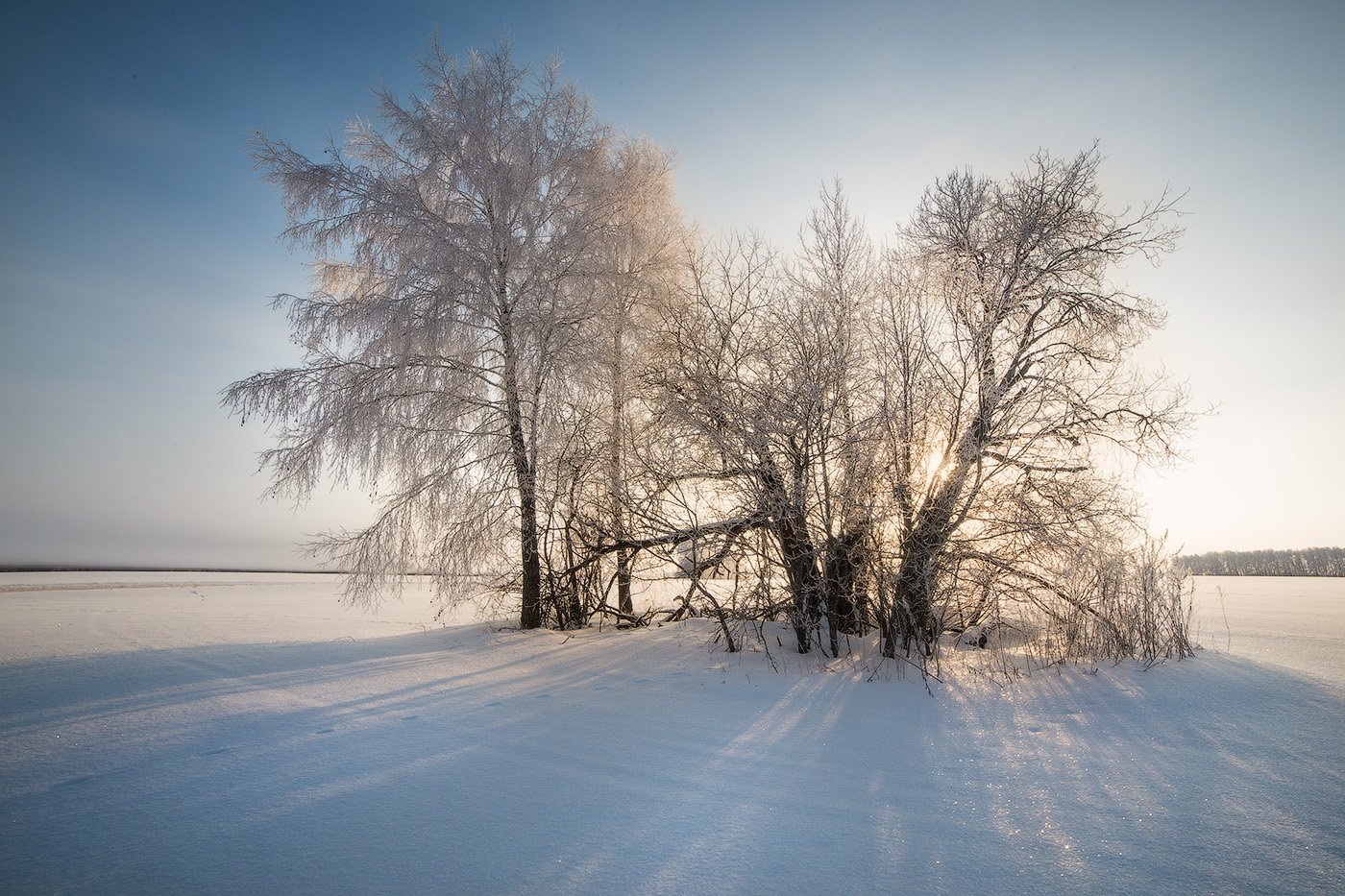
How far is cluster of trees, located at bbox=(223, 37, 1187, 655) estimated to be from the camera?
232 inches

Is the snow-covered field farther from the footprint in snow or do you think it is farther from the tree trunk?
the tree trunk

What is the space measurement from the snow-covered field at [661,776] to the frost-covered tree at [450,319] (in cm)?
218

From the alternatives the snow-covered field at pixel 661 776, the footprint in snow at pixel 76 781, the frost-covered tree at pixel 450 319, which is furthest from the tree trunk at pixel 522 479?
the footprint in snow at pixel 76 781

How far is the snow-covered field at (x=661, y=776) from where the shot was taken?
2238 mm

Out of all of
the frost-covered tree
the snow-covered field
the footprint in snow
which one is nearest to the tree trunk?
the frost-covered tree

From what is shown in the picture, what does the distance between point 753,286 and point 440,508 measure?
4.72m

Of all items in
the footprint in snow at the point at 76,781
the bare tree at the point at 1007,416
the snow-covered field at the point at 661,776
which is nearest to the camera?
the snow-covered field at the point at 661,776

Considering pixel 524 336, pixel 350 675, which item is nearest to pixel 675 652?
pixel 350 675

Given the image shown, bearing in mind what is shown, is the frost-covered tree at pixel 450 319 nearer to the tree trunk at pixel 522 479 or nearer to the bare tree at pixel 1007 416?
the tree trunk at pixel 522 479

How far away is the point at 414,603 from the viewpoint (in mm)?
13906

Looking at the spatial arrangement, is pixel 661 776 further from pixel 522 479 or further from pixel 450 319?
pixel 450 319

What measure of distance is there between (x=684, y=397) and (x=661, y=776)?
4322 millimetres

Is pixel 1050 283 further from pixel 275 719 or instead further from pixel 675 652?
pixel 275 719

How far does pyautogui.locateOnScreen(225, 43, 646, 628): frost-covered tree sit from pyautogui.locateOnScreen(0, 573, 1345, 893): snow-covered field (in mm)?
2175
